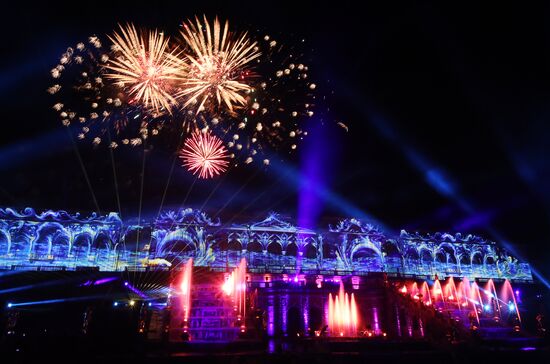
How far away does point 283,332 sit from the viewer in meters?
26.8

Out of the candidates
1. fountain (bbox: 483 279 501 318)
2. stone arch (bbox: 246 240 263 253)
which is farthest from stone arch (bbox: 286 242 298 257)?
fountain (bbox: 483 279 501 318)

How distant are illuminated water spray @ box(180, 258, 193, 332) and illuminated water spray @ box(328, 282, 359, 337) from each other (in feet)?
38.1

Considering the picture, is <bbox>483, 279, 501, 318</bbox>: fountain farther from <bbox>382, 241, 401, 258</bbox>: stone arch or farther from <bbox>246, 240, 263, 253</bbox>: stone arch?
<bbox>246, 240, 263, 253</bbox>: stone arch

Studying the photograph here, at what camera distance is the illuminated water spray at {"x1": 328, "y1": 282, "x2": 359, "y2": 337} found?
28156 millimetres

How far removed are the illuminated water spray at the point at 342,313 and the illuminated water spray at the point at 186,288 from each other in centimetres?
1161

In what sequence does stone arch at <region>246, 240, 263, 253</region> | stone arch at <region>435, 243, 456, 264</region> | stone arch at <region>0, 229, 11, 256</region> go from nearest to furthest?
stone arch at <region>0, 229, 11, 256</region> < stone arch at <region>246, 240, 263, 253</region> < stone arch at <region>435, 243, 456, 264</region>

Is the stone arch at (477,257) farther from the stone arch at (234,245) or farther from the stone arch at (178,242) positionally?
the stone arch at (178,242)

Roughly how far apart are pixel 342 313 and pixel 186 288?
1296cm

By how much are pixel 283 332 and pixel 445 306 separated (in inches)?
509

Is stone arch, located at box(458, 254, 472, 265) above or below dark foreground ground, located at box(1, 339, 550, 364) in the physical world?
above

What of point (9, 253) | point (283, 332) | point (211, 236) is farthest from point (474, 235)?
point (9, 253)

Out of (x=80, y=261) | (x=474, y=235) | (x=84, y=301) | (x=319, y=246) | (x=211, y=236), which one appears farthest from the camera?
(x=474, y=235)

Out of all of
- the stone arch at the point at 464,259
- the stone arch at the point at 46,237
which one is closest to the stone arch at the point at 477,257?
the stone arch at the point at 464,259

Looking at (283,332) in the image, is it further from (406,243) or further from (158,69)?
(158,69)
